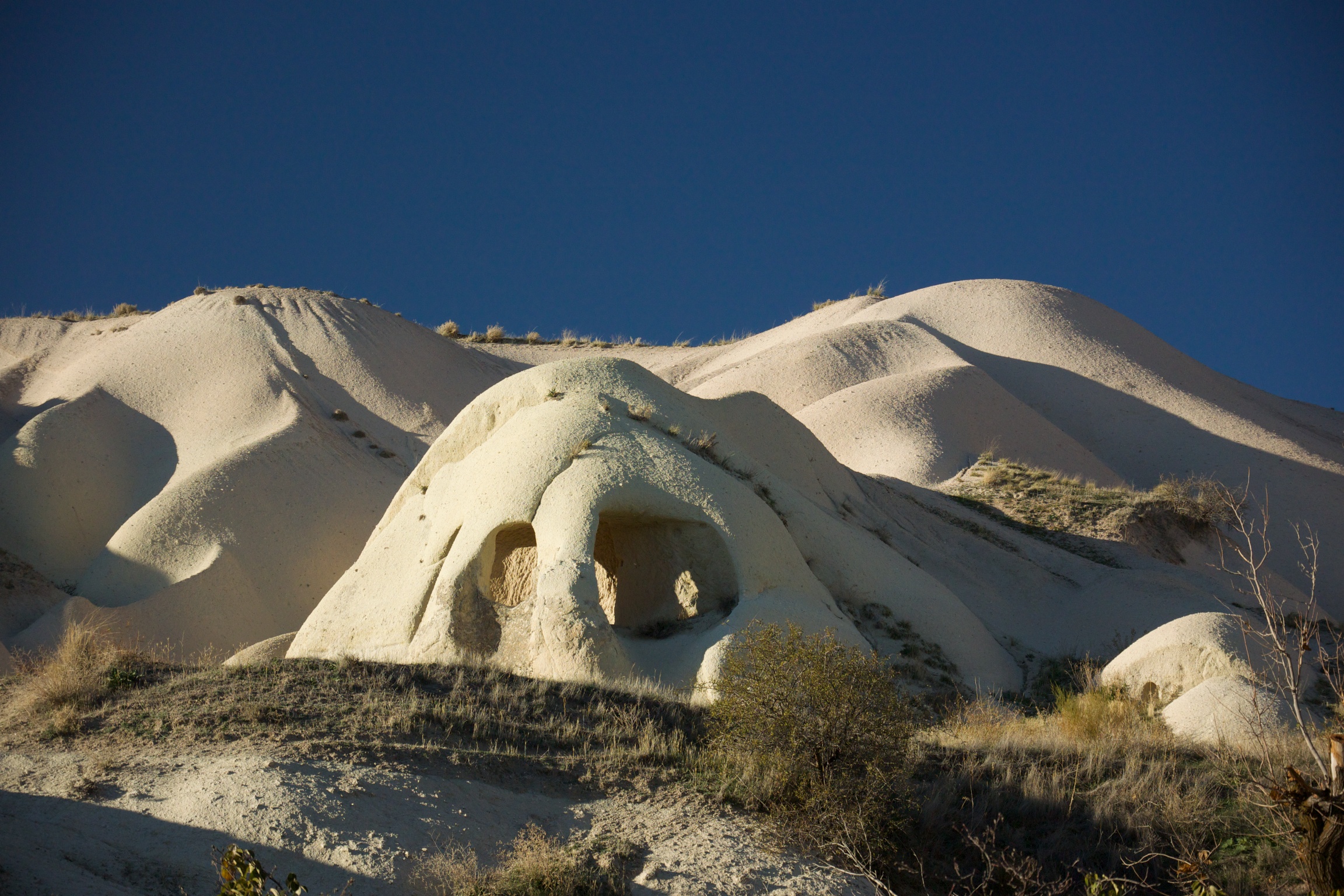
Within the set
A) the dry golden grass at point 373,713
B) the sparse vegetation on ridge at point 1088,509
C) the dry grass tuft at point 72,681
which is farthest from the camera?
the sparse vegetation on ridge at point 1088,509

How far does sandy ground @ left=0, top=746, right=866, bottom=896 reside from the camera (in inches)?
244

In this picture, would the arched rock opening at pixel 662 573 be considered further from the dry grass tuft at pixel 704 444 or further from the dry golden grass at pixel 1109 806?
the dry golden grass at pixel 1109 806

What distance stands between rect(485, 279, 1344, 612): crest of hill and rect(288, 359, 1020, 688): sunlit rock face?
11.8 m

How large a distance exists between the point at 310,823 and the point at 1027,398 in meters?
29.9

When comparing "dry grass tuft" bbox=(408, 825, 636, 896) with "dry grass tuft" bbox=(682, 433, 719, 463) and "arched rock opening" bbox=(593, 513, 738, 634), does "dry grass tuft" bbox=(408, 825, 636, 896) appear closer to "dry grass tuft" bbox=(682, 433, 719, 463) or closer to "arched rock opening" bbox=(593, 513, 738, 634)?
"arched rock opening" bbox=(593, 513, 738, 634)

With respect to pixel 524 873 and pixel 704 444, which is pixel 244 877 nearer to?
pixel 524 873

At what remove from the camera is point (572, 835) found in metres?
7.32

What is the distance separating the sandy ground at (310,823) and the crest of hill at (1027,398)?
748 inches

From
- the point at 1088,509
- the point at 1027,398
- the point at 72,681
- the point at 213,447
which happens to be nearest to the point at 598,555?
the point at 72,681

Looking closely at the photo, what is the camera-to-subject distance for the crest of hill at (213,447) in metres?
20.9

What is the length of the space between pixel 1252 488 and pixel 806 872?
26207mm

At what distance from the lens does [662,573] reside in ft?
41.1

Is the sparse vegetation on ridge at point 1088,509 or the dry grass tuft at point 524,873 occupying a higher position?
the sparse vegetation on ridge at point 1088,509

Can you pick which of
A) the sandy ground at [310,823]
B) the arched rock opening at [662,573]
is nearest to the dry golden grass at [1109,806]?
the sandy ground at [310,823]
